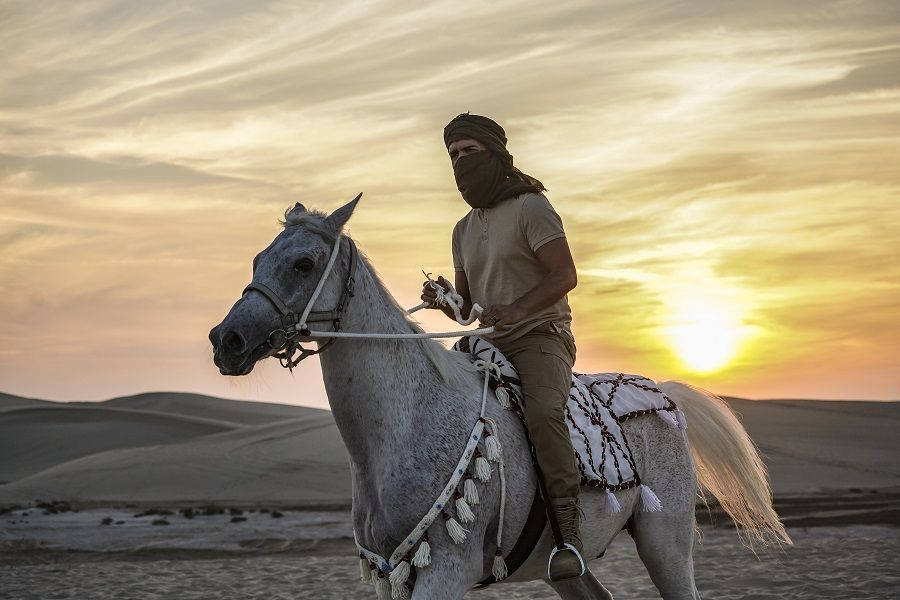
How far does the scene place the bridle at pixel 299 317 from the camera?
15.8 ft

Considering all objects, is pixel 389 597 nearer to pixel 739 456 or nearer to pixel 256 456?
pixel 739 456

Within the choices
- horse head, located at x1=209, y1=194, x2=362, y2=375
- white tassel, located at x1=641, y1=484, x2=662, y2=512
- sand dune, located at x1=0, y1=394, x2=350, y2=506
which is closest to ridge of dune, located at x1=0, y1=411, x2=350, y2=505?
sand dune, located at x1=0, y1=394, x2=350, y2=506

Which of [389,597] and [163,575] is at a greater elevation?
[389,597]

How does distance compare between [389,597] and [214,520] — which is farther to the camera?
[214,520]

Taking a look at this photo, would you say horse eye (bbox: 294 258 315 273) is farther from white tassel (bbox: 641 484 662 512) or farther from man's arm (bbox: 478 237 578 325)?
white tassel (bbox: 641 484 662 512)

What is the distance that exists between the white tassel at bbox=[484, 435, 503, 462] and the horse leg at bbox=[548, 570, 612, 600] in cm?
134

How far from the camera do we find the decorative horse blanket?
584 cm

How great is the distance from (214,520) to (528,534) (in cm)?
2152

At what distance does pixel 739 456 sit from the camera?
7.01m

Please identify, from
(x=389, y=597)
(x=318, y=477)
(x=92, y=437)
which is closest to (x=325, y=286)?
(x=389, y=597)

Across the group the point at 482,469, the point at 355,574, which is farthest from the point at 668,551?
the point at 355,574

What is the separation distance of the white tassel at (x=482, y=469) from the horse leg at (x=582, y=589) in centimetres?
139

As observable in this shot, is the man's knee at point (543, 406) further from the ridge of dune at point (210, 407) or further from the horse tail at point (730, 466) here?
the ridge of dune at point (210, 407)

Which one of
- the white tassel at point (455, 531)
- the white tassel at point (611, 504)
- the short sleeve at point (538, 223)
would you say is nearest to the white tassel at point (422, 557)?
the white tassel at point (455, 531)
